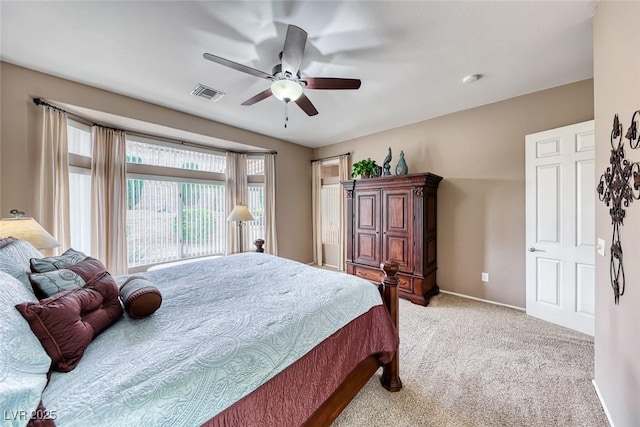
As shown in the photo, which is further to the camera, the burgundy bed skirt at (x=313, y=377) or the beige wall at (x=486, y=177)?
the beige wall at (x=486, y=177)

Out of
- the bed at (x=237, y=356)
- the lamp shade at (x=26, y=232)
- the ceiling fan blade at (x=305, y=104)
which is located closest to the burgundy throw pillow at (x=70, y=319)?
the bed at (x=237, y=356)

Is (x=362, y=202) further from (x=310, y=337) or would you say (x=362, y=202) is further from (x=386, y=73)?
(x=310, y=337)

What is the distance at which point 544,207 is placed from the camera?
8.90 ft

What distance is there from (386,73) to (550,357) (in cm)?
304

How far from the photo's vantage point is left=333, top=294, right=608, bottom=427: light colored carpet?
154cm

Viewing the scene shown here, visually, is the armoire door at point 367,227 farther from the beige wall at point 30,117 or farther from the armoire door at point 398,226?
the beige wall at point 30,117

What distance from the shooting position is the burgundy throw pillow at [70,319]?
85 centimetres

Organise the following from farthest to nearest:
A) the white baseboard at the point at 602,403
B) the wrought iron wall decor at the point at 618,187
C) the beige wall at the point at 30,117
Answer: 1. the beige wall at the point at 30,117
2. the white baseboard at the point at 602,403
3. the wrought iron wall decor at the point at 618,187

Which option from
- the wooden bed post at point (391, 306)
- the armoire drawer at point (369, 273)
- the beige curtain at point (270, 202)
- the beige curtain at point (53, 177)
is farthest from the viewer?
the beige curtain at point (270, 202)

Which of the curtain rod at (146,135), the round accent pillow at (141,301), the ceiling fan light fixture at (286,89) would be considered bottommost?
the round accent pillow at (141,301)

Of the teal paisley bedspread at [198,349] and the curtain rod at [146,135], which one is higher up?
the curtain rod at [146,135]

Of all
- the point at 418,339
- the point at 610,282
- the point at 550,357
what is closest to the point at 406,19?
the point at 610,282

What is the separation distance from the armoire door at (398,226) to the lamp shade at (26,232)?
139 inches

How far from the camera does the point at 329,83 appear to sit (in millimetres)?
1993
